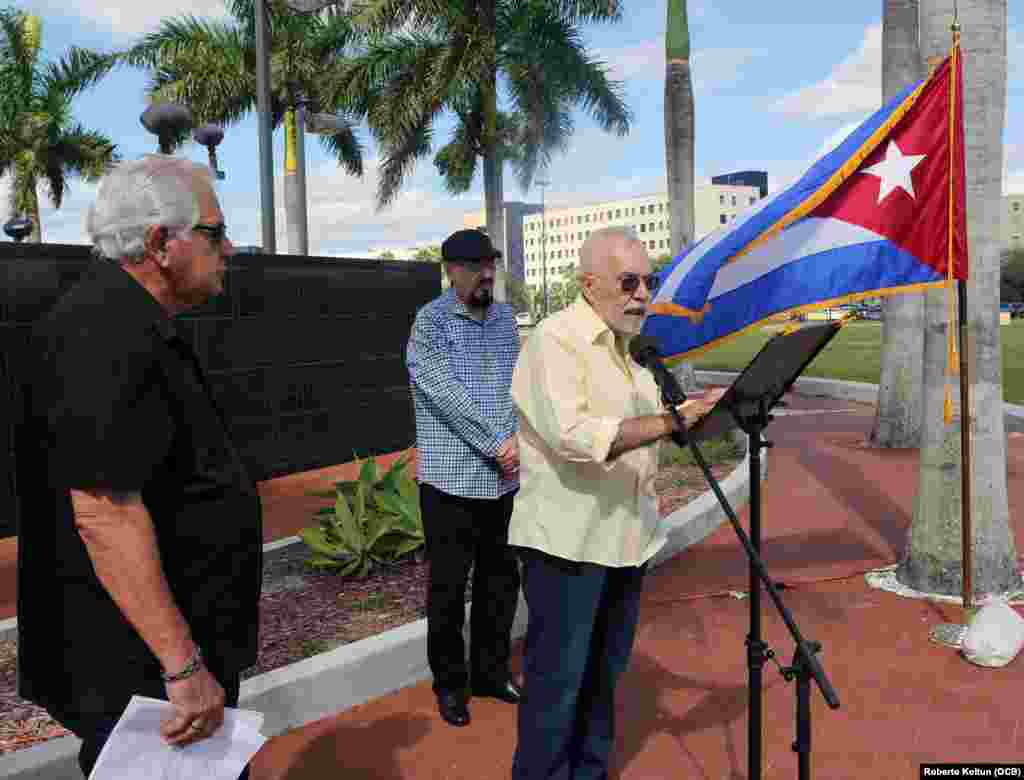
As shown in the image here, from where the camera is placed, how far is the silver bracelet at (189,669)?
6.32ft

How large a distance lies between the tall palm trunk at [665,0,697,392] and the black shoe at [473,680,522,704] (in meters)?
12.9

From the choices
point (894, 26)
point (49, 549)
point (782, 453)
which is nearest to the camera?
point (49, 549)

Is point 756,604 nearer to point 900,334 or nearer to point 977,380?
point 977,380

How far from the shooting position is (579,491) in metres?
3.01

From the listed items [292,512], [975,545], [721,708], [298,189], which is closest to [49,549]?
[721,708]

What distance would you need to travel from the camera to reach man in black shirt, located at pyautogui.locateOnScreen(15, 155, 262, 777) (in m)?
1.87

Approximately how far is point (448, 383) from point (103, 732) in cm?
225

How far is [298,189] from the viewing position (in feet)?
92.5

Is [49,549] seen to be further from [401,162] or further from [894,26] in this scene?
[401,162]

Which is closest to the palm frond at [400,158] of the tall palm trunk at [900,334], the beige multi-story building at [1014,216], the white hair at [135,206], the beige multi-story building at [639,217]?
the tall palm trunk at [900,334]

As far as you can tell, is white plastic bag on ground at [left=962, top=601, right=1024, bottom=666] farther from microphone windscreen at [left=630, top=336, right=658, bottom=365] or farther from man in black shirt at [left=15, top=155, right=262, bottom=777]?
man in black shirt at [left=15, top=155, right=262, bottom=777]

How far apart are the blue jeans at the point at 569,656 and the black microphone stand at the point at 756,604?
1.55 ft

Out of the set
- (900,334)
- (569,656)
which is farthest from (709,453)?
(569,656)

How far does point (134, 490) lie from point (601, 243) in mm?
1535
